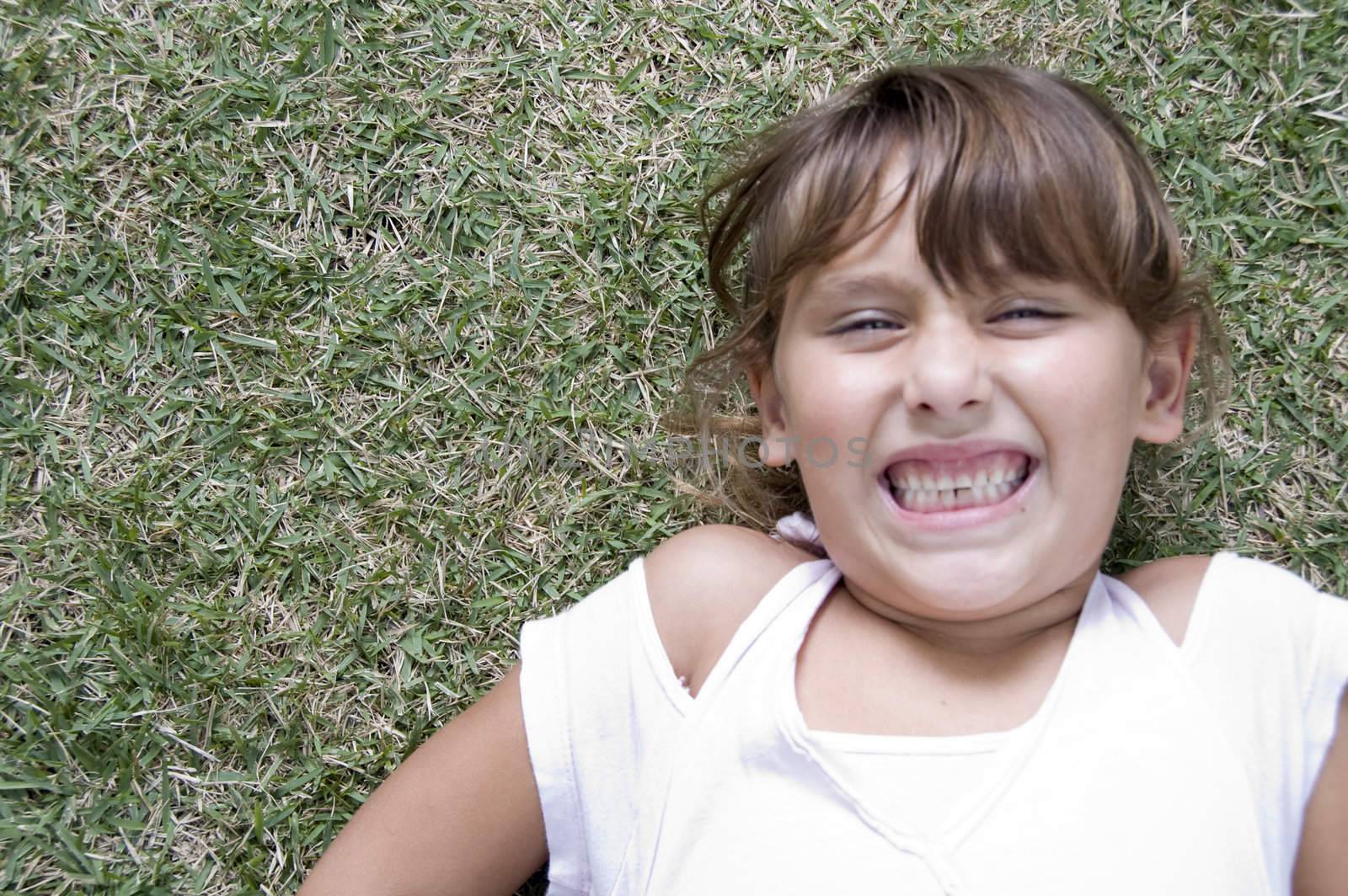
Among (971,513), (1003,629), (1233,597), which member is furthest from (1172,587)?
(971,513)

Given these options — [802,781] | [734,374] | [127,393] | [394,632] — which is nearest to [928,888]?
[802,781]

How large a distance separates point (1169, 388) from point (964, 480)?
384mm

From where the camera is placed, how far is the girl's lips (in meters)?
1.43

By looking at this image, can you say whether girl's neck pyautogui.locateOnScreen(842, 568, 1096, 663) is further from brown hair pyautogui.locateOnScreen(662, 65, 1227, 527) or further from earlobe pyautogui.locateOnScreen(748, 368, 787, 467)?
brown hair pyautogui.locateOnScreen(662, 65, 1227, 527)

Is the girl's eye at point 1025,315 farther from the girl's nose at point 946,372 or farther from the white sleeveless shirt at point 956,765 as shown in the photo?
the white sleeveless shirt at point 956,765

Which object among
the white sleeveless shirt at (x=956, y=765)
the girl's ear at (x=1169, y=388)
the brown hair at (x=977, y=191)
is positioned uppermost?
the brown hair at (x=977, y=191)

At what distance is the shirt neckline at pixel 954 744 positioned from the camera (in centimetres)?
143

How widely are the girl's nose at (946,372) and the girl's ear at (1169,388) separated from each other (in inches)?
14.2

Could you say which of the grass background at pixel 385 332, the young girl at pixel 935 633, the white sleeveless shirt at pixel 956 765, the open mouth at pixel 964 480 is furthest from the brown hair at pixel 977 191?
the white sleeveless shirt at pixel 956 765

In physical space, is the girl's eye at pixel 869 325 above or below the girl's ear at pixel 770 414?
above

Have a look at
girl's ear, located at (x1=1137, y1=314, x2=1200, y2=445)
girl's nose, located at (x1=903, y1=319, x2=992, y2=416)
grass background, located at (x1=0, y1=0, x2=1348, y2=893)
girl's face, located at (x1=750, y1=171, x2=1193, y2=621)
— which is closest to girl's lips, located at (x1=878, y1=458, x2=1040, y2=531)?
girl's face, located at (x1=750, y1=171, x2=1193, y2=621)

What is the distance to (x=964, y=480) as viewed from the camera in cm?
146

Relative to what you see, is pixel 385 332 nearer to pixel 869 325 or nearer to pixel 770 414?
pixel 770 414

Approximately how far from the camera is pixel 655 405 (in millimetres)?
1951
